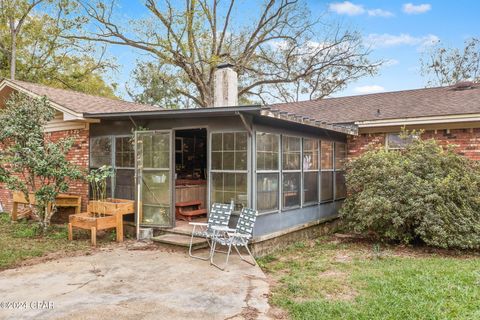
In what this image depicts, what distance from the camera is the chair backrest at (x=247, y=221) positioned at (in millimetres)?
5625

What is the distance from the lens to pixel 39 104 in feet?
23.9

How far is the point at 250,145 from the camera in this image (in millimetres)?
5980

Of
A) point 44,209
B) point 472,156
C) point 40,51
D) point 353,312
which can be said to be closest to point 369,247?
point 472,156

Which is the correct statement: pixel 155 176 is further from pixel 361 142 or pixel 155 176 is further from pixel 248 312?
pixel 361 142

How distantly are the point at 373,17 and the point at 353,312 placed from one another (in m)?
14.6

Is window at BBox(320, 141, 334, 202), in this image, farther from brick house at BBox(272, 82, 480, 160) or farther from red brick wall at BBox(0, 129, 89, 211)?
red brick wall at BBox(0, 129, 89, 211)

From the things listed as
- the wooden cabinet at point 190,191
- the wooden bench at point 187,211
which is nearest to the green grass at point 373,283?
the wooden bench at point 187,211

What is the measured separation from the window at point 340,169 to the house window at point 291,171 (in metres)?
1.92

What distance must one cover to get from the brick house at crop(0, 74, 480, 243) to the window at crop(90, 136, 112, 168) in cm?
2

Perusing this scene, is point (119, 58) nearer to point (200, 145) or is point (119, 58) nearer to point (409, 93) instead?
point (200, 145)

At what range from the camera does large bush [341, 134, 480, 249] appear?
6406 millimetres

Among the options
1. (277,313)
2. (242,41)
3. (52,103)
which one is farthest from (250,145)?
(242,41)

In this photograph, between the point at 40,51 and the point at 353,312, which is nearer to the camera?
the point at 353,312

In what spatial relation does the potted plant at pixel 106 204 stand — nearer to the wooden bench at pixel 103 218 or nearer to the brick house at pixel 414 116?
the wooden bench at pixel 103 218
